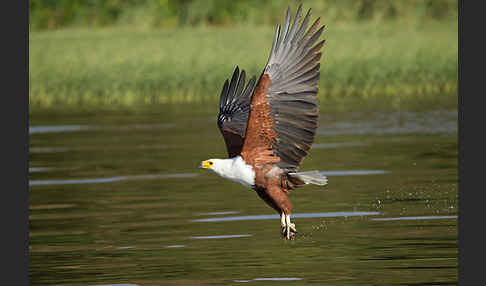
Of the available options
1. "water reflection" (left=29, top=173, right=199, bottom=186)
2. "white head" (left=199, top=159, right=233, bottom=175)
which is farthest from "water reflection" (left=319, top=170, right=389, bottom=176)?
"white head" (left=199, top=159, right=233, bottom=175)

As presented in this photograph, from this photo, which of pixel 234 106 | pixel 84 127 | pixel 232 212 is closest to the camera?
pixel 234 106

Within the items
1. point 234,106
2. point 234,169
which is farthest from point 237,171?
point 234,106

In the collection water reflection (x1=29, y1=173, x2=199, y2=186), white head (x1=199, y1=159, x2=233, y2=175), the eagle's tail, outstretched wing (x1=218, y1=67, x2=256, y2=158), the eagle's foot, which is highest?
outstretched wing (x1=218, y1=67, x2=256, y2=158)

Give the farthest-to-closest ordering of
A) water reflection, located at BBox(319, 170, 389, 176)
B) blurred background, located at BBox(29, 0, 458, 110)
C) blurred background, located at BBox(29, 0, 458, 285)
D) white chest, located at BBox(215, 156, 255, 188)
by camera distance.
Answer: blurred background, located at BBox(29, 0, 458, 110), water reflection, located at BBox(319, 170, 389, 176), blurred background, located at BBox(29, 0, 458, 285), white chest, located at BBox(215, 156, 255, 188)

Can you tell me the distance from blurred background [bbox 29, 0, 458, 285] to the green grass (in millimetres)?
53

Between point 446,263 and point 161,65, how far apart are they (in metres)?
18.2

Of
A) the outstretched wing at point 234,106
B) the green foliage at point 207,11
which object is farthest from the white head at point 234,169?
the green foliage at point 207,11

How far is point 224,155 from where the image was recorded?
1638cm

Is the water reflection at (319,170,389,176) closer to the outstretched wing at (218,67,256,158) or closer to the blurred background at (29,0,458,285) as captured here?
the blurred background at (29,0,458,285)

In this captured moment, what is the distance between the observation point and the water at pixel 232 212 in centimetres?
890

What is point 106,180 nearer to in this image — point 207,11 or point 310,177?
point 310,177

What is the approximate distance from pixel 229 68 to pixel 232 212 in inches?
542

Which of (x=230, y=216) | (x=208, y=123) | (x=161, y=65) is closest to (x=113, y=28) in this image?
(x=161, y=65)

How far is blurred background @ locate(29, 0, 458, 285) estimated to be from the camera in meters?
9.28
